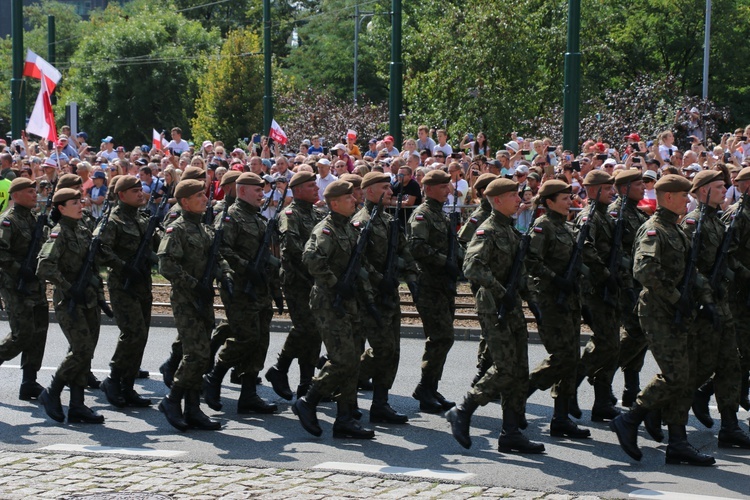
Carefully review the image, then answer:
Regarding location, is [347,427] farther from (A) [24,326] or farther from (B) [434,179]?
(A) [24,326]

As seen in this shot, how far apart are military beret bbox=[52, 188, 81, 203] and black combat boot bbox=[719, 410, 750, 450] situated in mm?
5601

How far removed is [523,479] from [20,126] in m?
19.1

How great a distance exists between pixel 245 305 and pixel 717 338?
159 inches

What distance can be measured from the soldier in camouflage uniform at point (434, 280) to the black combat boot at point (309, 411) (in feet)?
4.67

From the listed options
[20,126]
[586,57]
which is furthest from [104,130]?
[20,126]

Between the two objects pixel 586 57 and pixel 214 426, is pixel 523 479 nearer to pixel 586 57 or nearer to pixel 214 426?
pixel 214 426

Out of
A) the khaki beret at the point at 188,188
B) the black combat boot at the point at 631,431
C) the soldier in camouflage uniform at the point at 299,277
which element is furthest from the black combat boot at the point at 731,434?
the khaki beret at the point at 188,188

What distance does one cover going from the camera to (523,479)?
840cm

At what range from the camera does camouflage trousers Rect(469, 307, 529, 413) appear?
9125 mm

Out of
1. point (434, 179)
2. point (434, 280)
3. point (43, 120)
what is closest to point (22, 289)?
point (434, 280)

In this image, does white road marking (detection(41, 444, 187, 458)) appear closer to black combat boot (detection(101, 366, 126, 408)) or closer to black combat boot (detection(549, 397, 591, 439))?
black combat boot (detection(101, 366, 126, 408))

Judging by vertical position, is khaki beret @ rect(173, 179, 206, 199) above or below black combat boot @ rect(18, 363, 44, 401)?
above

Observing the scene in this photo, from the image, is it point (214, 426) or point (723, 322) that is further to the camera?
point (214, 426)

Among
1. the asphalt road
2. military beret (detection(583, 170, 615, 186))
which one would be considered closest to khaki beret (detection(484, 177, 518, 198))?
military beret (detection(583, 170, 615, 186))
